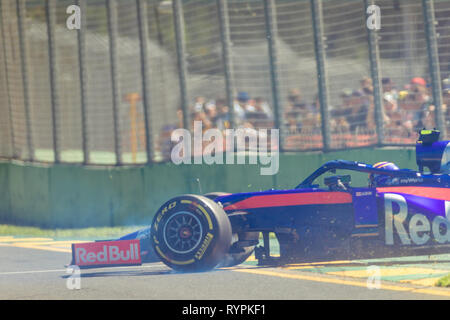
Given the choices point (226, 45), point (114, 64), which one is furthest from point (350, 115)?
point (114, 64)

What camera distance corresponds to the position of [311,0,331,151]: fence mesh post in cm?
1310

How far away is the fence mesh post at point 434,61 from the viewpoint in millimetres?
12002

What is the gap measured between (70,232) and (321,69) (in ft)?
16.0

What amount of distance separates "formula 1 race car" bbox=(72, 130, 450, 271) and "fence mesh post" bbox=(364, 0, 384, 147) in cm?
325

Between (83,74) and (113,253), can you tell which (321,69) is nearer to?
(83,74)

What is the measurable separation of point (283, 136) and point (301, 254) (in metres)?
4.63

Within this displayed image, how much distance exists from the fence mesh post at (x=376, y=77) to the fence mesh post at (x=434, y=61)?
2.46 feet

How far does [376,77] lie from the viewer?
1262 cm

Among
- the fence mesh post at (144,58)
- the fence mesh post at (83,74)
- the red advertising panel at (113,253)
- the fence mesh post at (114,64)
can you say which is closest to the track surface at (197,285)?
the red advertising panel at (113,253)

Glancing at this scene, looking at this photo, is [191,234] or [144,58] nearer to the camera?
[191,234]
